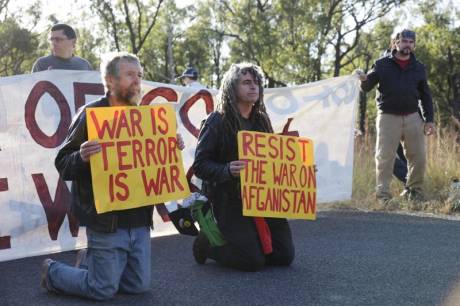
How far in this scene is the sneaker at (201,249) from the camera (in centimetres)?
420

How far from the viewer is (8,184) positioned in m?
4.70

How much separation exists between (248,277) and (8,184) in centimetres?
200

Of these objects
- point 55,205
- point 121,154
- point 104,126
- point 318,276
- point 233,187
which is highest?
point 104,126

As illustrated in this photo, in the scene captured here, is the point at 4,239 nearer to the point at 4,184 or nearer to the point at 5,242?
the point at 5,242

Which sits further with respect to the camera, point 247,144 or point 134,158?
point 247,144

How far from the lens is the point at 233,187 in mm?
4184

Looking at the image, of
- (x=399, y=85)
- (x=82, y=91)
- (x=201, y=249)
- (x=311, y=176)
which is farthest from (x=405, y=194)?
(x=82, y=91)

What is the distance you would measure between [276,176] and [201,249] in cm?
70

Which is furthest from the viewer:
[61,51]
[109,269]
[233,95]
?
[61,51]

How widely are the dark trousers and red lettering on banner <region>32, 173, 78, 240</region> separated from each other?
1366mm

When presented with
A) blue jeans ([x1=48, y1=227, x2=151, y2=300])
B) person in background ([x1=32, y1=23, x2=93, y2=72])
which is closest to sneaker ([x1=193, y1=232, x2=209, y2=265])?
blue jeans ([x1=48, y1=227, x2=151, y2=300])

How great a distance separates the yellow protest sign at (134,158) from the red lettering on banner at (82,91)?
5.11 feet

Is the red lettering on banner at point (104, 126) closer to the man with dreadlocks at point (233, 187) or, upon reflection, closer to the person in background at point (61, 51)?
the man with dreadlocks at point (233, 187)

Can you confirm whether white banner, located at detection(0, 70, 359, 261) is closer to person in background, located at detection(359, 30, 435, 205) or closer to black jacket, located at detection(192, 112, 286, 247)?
black jacket, located at detection(192, 112, 286, 247)
